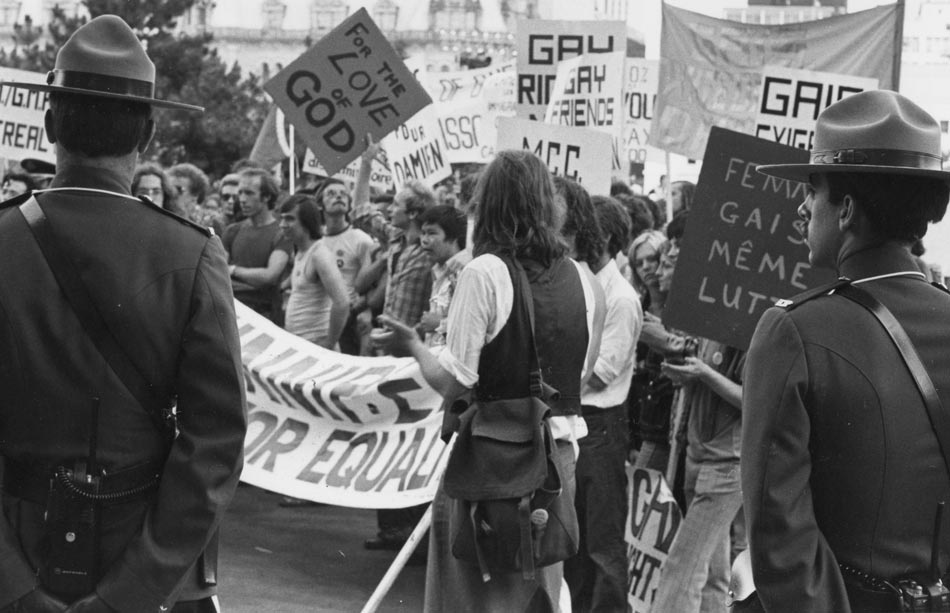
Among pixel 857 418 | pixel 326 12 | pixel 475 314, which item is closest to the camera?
pixel 857 418

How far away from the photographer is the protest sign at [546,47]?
1101 centimetres

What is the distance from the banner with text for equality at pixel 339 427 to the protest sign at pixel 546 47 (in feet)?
12.2

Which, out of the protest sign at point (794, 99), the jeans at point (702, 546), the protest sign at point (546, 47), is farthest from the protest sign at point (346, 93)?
the jeans at point (702, 546)

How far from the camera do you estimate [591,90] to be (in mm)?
10477

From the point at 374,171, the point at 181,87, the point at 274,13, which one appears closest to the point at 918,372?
the point at 374,171

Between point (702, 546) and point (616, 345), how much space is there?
3.52 feet

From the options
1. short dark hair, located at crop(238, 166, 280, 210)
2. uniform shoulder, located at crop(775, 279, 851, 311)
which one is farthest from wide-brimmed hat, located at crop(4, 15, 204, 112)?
short dark hair, located at crop(238, 166, 280, 210)

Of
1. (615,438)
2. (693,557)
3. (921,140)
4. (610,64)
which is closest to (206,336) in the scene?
(921,140)

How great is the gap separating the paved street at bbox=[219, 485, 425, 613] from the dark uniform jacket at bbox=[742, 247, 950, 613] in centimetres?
445

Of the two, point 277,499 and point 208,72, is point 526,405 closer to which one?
point 277,499

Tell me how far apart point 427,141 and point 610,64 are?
2.85m

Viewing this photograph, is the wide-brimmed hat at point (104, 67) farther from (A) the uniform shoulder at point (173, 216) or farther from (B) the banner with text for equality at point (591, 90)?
(B) the banner with text for equality at point (591, 90)

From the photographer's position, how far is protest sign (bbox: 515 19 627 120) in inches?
433

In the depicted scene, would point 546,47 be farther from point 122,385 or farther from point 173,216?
point 122,385
